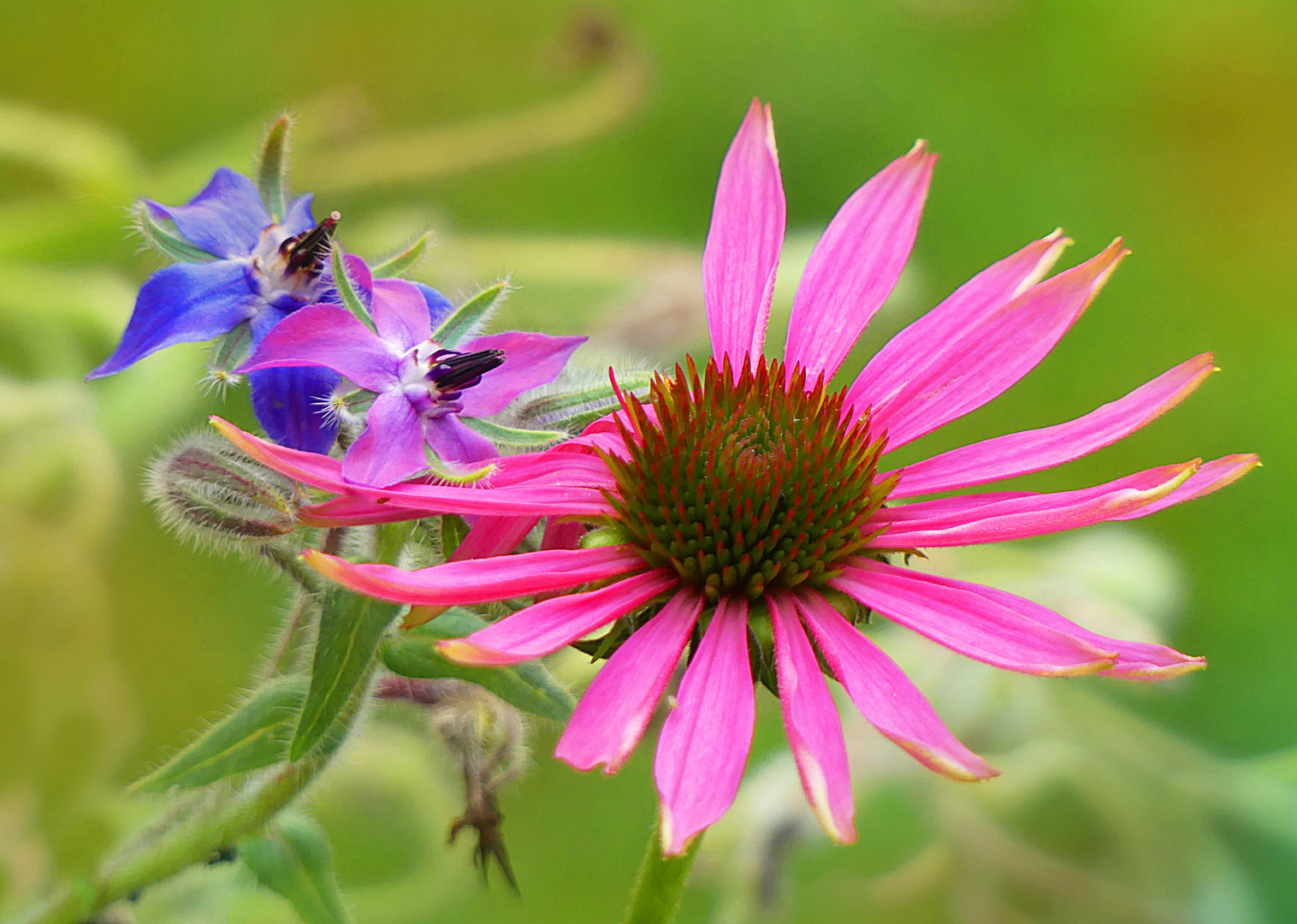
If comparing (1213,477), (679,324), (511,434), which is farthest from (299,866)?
(679,324)

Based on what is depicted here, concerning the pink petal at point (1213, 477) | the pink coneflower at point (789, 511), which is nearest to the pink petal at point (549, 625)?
the pink coneflower at point (789, 511)

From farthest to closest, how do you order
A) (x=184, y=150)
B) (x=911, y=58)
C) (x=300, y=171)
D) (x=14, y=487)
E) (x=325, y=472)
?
(x=911, y=58), (x=184, y=150), (x=300, y=171), (x=14, y=487), (x=325, y=472)

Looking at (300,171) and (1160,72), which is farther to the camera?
(1160,72)

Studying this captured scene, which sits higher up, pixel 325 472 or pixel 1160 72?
pixel 1160 72

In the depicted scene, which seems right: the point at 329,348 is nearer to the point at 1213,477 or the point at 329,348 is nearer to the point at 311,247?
the point at 311,247

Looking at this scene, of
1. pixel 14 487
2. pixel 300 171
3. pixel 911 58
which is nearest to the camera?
pixel 14 487

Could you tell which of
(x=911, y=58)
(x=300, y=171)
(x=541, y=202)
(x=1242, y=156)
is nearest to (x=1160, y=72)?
(x=1242, y=156)

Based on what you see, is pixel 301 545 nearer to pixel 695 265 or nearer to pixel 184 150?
pixel 695 265

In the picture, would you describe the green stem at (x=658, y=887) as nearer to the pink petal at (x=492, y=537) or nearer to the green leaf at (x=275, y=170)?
the pink petal at (x=492, y=537)
